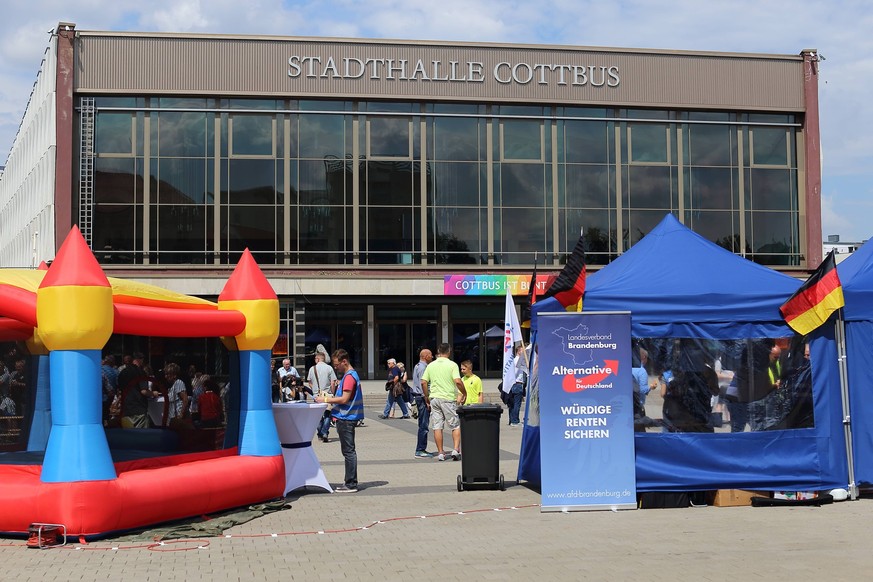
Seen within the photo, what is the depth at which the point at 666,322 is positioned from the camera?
12.0m

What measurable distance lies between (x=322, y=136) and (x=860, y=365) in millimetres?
30508

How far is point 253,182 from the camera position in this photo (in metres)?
39.9

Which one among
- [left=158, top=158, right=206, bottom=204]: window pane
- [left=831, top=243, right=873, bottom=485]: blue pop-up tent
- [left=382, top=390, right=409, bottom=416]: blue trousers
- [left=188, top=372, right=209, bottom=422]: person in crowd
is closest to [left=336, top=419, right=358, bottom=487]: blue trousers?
[left=188, top=372, right=209, bottom=422]: person in crowd

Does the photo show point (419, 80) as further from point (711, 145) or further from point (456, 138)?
point (711, 145)

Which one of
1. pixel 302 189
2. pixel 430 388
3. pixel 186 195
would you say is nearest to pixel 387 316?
pixel 302 189

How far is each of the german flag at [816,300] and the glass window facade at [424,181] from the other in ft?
95.9

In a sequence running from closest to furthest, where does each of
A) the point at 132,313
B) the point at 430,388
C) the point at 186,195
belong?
the point at 132,313
the point at 430,388
the point at 186,195

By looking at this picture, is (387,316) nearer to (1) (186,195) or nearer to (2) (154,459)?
(1) (186,195)

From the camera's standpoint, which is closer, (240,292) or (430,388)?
(240,292)

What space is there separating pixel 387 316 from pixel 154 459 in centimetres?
3083

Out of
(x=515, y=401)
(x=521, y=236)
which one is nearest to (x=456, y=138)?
(x=521, y=236)

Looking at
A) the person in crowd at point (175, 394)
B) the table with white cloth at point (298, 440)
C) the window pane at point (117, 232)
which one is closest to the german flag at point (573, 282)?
the table with white cloth at point (298, 440)

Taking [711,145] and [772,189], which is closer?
[711,145]

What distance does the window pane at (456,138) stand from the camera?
41188 millimetres
